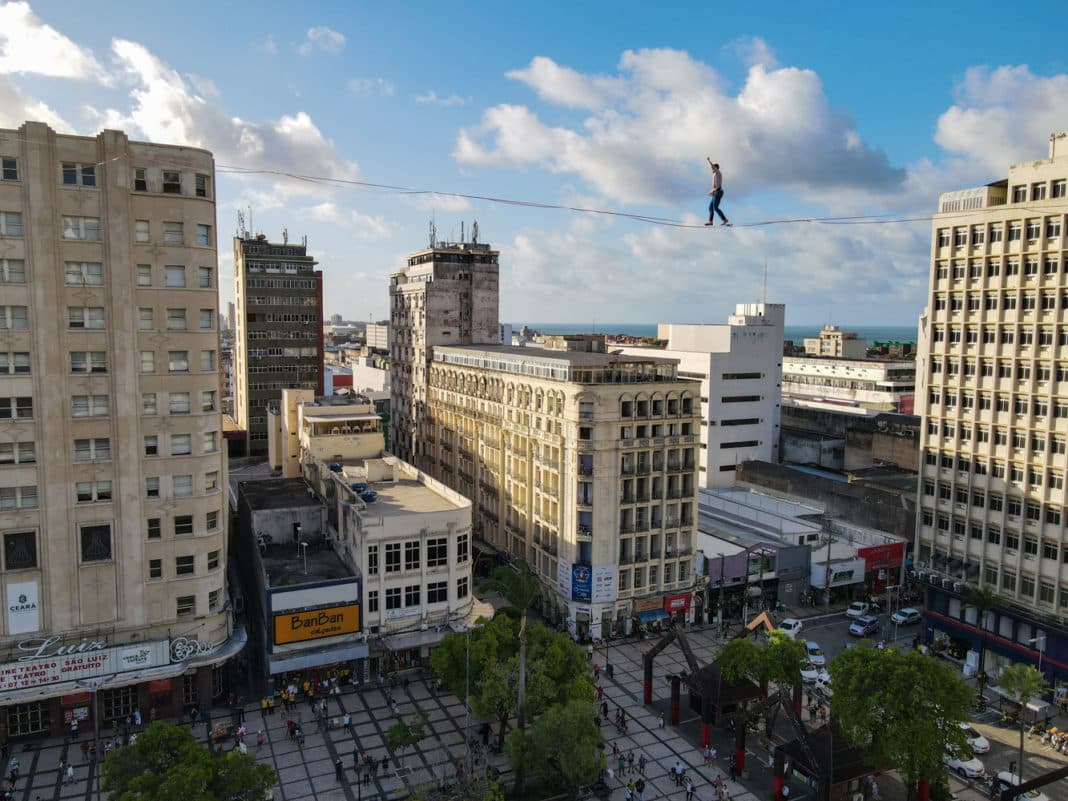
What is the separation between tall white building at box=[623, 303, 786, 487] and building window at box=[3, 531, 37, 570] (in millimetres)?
82943

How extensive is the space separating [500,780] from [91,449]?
124ft

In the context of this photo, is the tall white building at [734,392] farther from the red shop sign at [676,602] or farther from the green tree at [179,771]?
the green tree at [179,771]

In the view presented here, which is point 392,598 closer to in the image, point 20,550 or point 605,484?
point 605,484

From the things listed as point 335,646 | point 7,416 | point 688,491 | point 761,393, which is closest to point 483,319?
point 761,393

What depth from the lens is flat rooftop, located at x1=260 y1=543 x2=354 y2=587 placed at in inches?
2677

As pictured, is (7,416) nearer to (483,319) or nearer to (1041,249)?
(483,319)

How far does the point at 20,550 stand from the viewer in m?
56.4

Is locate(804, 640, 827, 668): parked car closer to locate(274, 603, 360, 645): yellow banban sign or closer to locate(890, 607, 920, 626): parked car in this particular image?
locate(890, 607, 920, 626): parked car

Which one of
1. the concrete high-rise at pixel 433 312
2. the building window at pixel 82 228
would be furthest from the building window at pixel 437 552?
the concrete high-rise at pixel 433 312

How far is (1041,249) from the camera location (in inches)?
2584

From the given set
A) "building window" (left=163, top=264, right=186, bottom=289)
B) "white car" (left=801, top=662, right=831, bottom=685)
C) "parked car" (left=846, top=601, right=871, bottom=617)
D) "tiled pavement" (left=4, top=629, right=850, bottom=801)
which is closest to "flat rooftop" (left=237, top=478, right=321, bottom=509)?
"tiled pavement" (left=4, top=629, right=850, bottom=801)

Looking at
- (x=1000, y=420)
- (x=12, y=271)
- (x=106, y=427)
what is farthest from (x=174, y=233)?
(x=1000, y=420)

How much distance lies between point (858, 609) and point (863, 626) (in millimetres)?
5051

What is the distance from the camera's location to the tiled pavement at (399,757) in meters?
52.2
